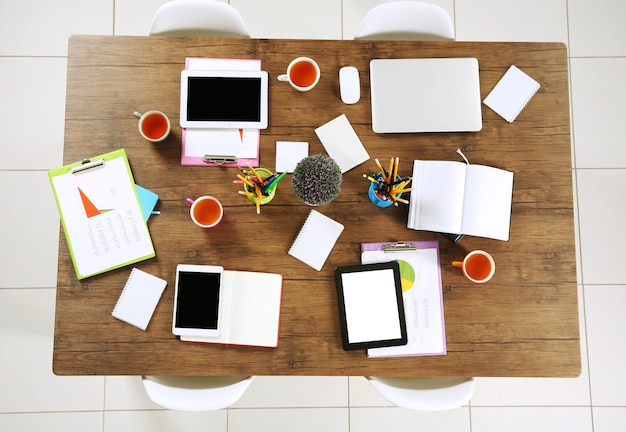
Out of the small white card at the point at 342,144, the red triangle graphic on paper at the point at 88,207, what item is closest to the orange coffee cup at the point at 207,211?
the red triangle graphic on paper at the point at 88,207

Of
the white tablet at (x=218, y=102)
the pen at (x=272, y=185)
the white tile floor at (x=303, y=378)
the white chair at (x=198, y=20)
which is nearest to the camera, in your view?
the pen at (x=272, y=185)

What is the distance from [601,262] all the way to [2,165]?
2.97 meters

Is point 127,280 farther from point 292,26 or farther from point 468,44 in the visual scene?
point 292,26

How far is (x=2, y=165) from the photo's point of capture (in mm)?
2256

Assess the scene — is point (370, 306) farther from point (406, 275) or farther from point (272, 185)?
point (272, 185)

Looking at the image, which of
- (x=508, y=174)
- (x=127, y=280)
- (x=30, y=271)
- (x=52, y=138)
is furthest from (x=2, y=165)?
(x=508, y=174)

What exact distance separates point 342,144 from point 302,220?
0.90 ft

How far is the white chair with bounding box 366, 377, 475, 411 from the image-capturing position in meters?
1.42

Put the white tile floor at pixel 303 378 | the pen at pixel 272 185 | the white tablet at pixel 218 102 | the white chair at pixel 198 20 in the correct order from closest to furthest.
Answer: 1. the pen at pixel 272 185
2. the white tablet at pixel 218 102
3. the white chair at pixel 198 20
4. the white tile floor at pixel 303 378

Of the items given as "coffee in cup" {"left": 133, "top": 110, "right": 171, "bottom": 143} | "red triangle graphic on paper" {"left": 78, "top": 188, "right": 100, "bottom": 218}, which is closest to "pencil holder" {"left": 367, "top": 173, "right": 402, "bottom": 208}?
"coffee in cup" {"left": 133, "top": 110, "right": 171, "bottom": 143}

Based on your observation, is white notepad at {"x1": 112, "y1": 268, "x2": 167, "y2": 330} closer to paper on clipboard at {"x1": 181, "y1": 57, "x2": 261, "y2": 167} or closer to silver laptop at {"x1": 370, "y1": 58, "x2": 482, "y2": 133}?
paper on clipboard at {"x1": 181, "y1": 57, "x2": 261, "y2": 167}

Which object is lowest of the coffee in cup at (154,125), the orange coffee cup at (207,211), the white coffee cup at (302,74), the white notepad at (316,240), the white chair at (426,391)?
Answer: the white chair at (426,391)

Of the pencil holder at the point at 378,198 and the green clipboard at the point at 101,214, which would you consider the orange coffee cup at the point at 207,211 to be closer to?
the green clipboard at the point at 101,214

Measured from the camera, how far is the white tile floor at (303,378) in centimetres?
215
